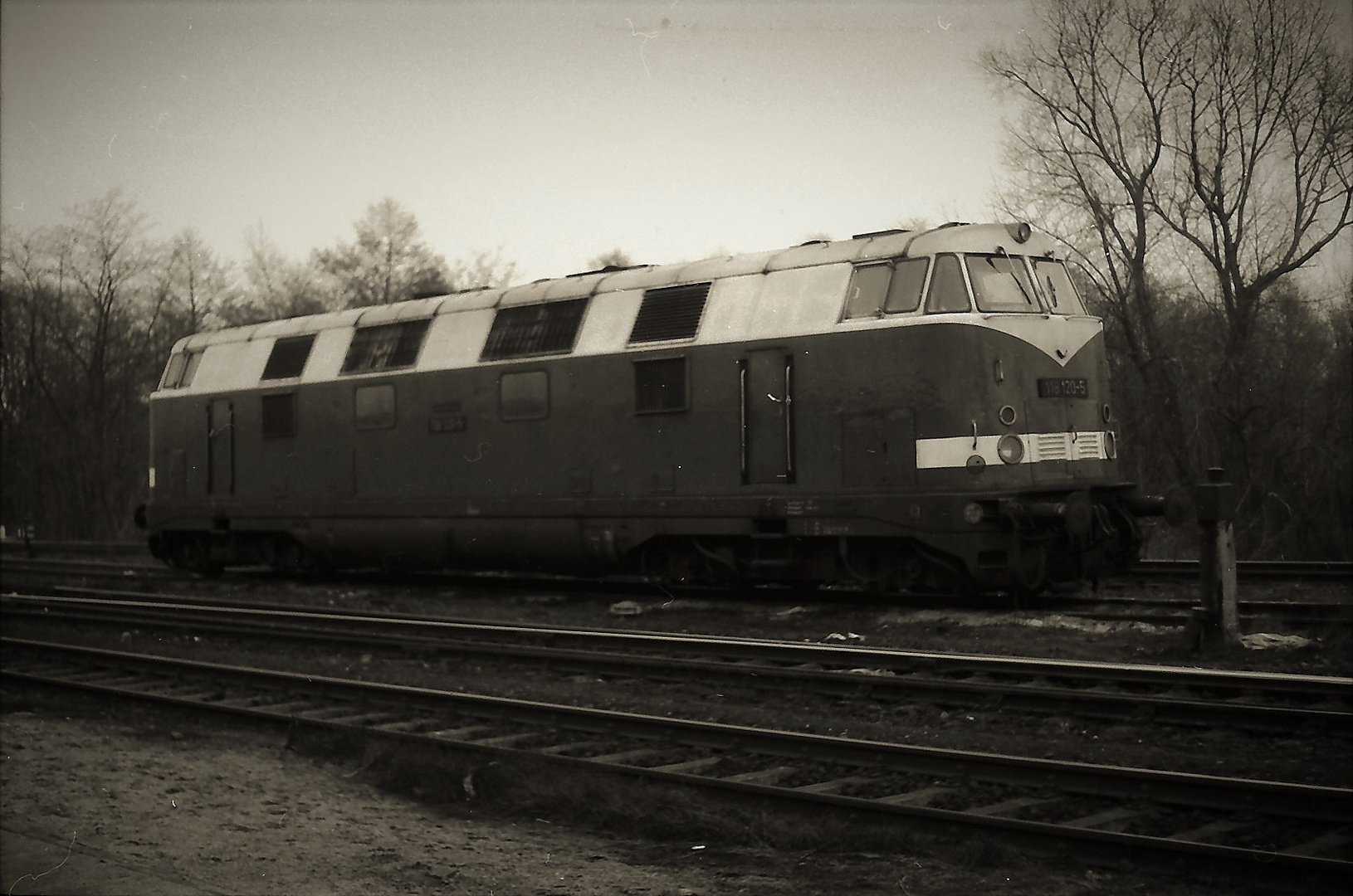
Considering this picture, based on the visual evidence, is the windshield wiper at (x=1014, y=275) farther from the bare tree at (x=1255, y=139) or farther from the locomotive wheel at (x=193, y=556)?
the locomotive wheel at (x=193, y=556)

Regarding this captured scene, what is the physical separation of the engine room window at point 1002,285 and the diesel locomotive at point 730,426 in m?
0.03

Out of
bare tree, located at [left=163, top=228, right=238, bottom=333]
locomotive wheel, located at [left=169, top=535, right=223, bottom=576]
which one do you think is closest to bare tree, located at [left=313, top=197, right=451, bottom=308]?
bare tree, located at [left=163, top=228, right=238, bottom=333]

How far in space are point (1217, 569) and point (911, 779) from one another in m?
4.53

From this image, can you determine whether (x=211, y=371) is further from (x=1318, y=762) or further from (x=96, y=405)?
(x=96, y=405)

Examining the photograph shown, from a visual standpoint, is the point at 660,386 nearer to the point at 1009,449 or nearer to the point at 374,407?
the point at 1009,449

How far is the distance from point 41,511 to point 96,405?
3509mm

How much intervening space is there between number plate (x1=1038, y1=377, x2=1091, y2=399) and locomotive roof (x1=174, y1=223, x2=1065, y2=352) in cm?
130

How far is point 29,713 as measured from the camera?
9688 mm

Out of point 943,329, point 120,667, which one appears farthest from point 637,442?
point 120,667

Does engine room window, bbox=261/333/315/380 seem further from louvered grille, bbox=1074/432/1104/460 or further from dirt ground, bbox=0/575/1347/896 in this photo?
louvered grille, bbox=1074/432/1104/460

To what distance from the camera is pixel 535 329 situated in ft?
47.6

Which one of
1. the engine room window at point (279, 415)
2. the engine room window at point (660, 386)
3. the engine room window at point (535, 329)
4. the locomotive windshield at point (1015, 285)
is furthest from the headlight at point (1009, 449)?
the engine room window at point (279, 415)

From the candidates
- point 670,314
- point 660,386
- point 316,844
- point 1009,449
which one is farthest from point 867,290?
point 316,844

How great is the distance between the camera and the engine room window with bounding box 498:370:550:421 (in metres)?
14.2
